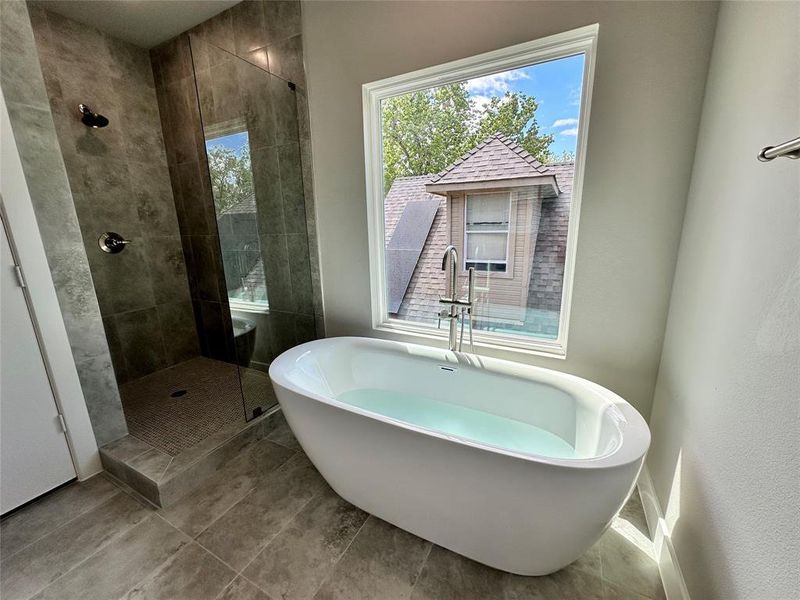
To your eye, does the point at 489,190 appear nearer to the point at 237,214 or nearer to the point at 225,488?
the point at 237,214

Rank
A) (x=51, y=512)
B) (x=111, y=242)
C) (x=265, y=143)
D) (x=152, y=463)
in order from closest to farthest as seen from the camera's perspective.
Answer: (x=51, y=512) < (x=152, y=463) < (x=265, y=143) < (x=111, y=242)

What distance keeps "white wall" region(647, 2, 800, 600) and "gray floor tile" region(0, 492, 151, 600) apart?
2.31 meters

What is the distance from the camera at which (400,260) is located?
2.27 metres

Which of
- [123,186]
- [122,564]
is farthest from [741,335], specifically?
[123,186]

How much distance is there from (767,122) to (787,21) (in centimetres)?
25

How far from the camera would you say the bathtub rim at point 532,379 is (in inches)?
39.2

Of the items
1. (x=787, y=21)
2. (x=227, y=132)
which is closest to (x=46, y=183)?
(x=227, y=132)

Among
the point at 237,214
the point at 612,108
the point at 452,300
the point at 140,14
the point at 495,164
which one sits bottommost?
the point at 452,300

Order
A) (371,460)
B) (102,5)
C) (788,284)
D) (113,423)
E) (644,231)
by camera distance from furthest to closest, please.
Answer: (102,5) < (113,423) < (644,231) < (371,460) < (788,284)

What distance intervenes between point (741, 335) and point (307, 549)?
5.84 feet

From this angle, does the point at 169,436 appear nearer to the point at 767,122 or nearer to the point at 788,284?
the point at 788,284

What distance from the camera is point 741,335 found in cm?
94

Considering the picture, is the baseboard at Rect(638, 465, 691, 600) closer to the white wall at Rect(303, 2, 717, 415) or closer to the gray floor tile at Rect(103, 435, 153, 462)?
the white wall at Rect(303, 2, 717, 415)

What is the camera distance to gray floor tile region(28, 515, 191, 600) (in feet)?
4.00
